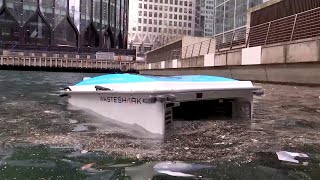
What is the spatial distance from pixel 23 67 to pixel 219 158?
55.4 metres

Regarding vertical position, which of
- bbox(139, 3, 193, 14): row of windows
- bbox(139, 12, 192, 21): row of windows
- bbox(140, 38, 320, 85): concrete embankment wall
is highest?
bbox(139, 3, 193, 14): row of windows

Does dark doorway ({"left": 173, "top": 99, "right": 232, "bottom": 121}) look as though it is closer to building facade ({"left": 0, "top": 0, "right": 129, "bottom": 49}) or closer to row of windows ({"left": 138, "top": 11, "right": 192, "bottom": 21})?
building facade ({"left": 0, "top": 0, "right": 129, "bottom": 49})

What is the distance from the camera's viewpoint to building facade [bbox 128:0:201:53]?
14000cm

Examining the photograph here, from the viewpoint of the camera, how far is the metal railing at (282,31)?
1455 centimetres

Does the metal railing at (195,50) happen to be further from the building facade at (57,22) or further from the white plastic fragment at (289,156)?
the building facade at (57,22)

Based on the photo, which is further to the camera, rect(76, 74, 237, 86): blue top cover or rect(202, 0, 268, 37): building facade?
rect(202, 0, 268, 37): building facade

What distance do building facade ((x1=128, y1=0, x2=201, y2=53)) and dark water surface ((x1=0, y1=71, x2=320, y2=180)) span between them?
128 m

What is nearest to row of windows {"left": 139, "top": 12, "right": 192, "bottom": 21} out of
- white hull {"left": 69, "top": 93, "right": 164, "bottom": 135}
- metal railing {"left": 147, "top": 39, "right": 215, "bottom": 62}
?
→ metal railing {"left": 147, "top": 39, "right": 215, "bottom": 62}

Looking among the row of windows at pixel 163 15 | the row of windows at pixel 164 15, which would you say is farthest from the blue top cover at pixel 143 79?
the row of windows at pixel 164 15

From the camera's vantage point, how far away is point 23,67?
55969mm

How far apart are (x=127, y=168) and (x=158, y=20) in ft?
482

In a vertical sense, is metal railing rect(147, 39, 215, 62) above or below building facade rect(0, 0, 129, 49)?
below

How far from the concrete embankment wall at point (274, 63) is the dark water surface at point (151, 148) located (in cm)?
631

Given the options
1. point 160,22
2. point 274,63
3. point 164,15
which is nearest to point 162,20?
point 160,22
